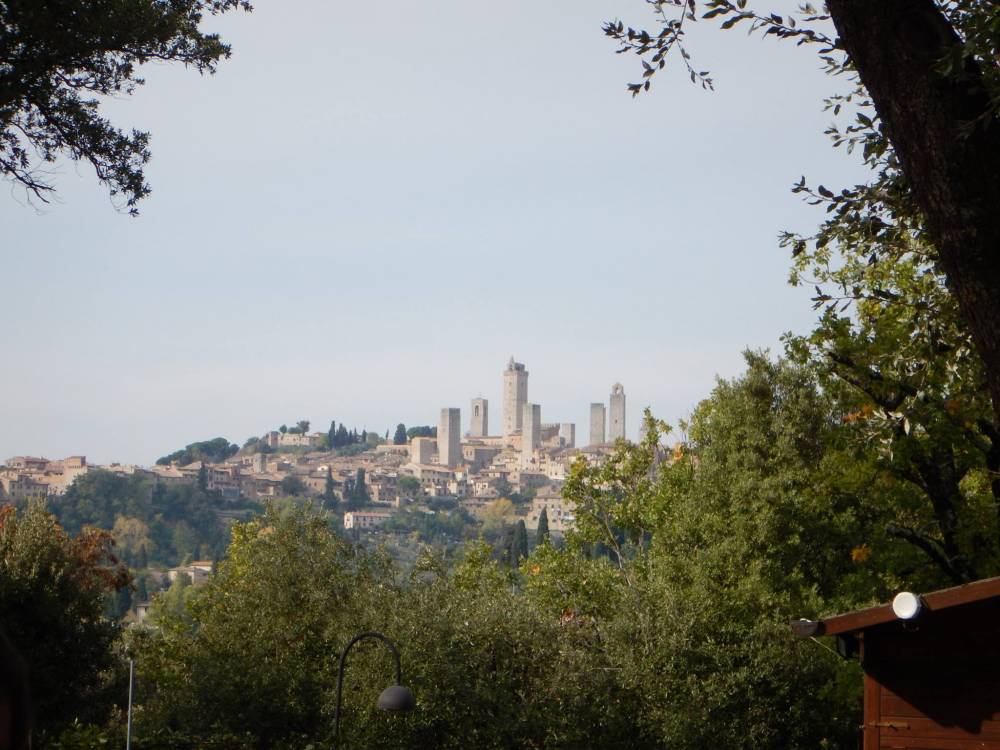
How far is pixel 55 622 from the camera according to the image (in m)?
16.6

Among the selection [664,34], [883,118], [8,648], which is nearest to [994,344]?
[883,118]

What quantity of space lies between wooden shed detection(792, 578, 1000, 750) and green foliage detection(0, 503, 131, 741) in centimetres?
1083

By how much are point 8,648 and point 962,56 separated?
330 cm

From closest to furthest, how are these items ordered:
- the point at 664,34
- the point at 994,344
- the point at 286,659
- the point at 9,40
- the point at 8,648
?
the point at 8,648, the point at 994,344, the point at 664,34, the point at 9,40, the point at 286,659

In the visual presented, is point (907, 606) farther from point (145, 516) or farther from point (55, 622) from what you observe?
point (145, 516)

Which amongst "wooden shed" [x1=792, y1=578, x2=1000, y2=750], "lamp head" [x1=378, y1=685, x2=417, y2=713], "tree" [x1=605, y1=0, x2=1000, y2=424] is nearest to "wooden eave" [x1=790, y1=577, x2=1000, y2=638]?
"wooden shed" [x1=792, y1=578, x2=1000, y2=750]

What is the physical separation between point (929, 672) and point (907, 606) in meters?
1.00

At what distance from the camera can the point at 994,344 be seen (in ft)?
11.3

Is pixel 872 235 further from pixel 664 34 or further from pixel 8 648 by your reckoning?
pixel 8 648

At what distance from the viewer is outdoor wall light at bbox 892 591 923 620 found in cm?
817

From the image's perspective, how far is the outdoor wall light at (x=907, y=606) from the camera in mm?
8172

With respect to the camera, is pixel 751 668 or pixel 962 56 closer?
pixel 962 56

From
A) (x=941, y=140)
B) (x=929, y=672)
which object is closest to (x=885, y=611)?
(x=929, y=672)

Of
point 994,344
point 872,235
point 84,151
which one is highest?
point 84,151
